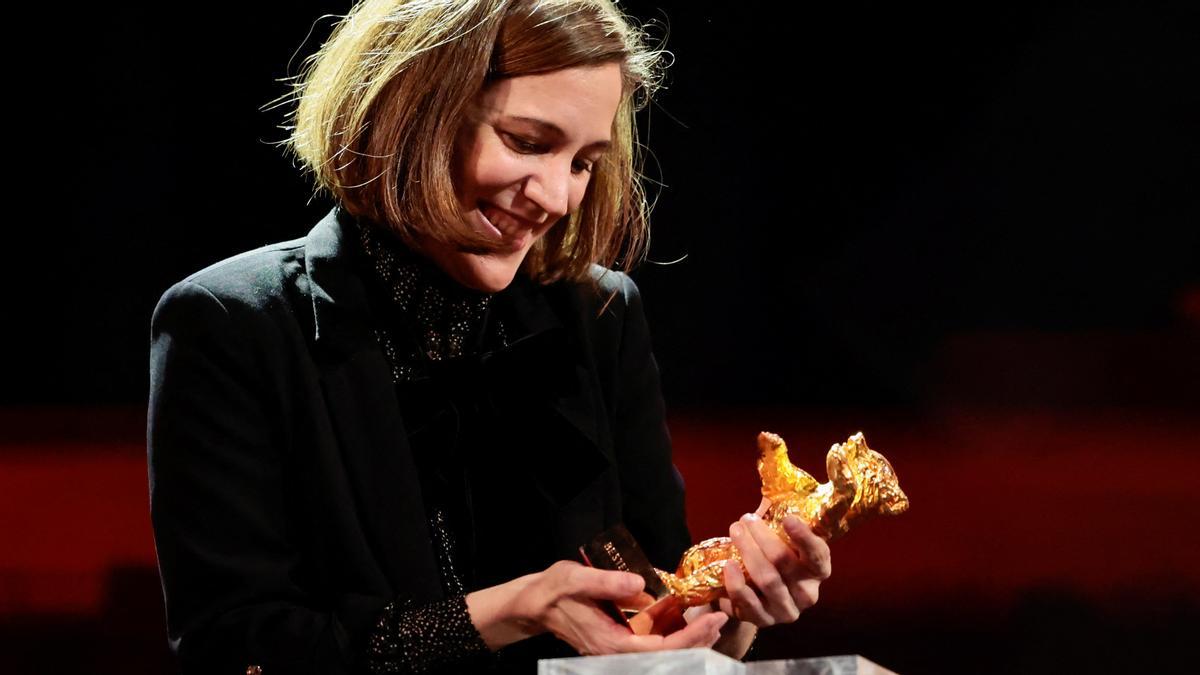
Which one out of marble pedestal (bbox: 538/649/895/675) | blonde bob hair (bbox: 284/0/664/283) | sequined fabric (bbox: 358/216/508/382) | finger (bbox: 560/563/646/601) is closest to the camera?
marble pedestal (bbox: 538/649/895/675)

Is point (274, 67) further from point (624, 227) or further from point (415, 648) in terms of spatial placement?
point (415, 648)

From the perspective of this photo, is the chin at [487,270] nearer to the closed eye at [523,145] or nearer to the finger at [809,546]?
the closed eye at [523,145]

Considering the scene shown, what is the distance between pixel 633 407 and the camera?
62.8 inches

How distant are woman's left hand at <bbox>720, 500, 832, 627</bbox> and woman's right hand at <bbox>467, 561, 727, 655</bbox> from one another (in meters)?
0.05

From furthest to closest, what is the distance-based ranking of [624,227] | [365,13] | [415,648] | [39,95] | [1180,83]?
[1180,83], [39,95], [624,227], [365,13], [415,648]

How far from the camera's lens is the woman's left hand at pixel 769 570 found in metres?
1.25

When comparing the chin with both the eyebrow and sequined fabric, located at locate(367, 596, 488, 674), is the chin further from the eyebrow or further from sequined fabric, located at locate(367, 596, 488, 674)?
sequined fabric, located at locate(367, 596, 488, 674)

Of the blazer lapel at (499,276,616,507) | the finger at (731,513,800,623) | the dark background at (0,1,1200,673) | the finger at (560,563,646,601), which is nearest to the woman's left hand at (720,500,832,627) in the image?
the finger at (731,513,800,623)

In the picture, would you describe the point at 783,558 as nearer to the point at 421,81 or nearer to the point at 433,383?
the point at 433,383

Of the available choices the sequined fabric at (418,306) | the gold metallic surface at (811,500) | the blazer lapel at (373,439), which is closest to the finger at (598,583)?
the gold metallic surface at (811,500)

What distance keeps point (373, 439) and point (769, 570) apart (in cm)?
42

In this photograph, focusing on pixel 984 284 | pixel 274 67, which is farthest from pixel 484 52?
pixel 984 284

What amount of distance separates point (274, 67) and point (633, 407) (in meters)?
0.86

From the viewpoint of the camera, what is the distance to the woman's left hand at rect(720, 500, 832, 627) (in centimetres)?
125
